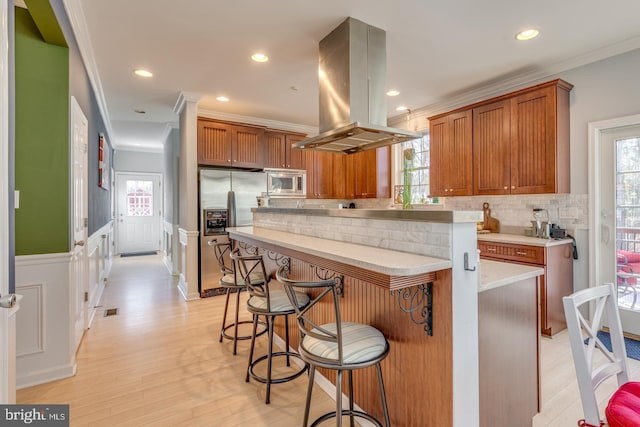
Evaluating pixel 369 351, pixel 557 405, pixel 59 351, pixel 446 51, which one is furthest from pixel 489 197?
pixel 59 351

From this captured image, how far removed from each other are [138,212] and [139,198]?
1.19 ft

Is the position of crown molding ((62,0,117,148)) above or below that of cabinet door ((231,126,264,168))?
above

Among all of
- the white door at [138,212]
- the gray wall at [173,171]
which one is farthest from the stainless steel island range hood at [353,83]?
the white door at [138,212]

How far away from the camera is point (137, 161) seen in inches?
318

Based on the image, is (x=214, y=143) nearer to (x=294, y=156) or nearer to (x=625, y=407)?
(x=294, y=156)

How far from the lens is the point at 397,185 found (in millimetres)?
5180

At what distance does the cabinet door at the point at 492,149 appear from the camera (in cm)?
345

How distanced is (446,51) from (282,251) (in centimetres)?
243

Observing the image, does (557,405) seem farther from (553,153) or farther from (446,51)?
(446,51)

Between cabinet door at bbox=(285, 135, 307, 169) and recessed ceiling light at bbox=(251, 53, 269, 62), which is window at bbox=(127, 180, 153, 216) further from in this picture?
recessed ceiling light at bbox=(251, 53, 269, 62)

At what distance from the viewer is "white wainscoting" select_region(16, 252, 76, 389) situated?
7.35 ft

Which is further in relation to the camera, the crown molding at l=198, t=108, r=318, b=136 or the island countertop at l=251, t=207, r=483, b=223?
the crown molding at l=198, t=108, r=318, b=136

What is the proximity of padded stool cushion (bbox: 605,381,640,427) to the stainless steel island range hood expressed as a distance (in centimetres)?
198

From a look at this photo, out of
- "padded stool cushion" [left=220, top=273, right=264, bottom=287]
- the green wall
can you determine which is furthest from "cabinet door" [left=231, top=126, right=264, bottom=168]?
the green wall
